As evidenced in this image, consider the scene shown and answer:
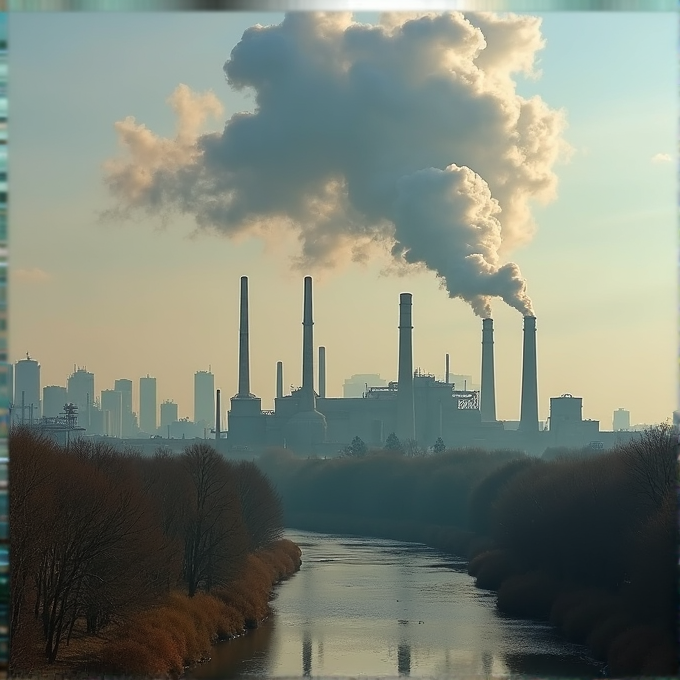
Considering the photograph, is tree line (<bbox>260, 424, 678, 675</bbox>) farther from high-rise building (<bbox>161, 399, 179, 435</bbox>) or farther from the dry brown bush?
high-rise building (<bbox>161, 399, 179, 435</bbox>)

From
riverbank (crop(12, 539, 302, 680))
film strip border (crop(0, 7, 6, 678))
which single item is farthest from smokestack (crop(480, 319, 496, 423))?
film strip border (crop(0, 7, 6, 678))

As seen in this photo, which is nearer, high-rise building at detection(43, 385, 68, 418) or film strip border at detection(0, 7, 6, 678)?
film strip border at detection(0, 7, 6, 678)

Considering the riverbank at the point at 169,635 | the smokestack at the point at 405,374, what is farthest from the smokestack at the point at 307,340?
the riverbank at the point at 169,635

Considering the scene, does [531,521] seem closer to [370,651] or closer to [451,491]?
[370,651]

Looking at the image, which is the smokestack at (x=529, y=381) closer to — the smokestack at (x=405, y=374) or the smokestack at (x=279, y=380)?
the smokestack at (x=405, y=374)

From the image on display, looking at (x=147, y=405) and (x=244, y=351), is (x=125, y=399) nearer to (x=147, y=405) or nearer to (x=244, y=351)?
(x=147, y=405)

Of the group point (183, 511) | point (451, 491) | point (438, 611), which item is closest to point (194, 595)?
point (183, 511)

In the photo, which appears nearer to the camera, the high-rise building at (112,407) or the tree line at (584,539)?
the tree line at (584,539)

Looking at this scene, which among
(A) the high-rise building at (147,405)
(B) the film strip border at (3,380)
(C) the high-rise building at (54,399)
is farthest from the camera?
(A) the high-rise building at (147,405)
